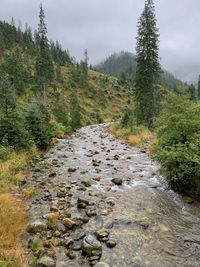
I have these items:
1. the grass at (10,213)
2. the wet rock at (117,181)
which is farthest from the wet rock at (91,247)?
the wet rock at (117,181)

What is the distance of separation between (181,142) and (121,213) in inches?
154

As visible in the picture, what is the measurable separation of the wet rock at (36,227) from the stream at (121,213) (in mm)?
115

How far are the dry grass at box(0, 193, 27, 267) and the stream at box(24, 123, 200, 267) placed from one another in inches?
13.3

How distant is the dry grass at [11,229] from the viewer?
2861mm

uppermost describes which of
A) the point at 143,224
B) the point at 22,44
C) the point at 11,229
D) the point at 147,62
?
the point at 22,44

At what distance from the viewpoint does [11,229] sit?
3.59 metres

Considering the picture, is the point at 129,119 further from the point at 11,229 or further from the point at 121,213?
the point at 11,229

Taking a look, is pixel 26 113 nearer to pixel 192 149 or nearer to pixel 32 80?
pixel 192 149

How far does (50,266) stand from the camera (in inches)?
115

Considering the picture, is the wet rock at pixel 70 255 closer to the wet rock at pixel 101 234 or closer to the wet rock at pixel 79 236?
the wet rock at pixel 79 236

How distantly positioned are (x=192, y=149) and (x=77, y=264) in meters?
4.91

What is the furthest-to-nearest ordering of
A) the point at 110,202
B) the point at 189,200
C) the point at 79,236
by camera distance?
the point at 189,200 < the point at 110,202 < the point at 79,236

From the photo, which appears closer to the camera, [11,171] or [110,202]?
[110,202]

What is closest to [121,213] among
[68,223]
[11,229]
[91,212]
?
[91,212]
